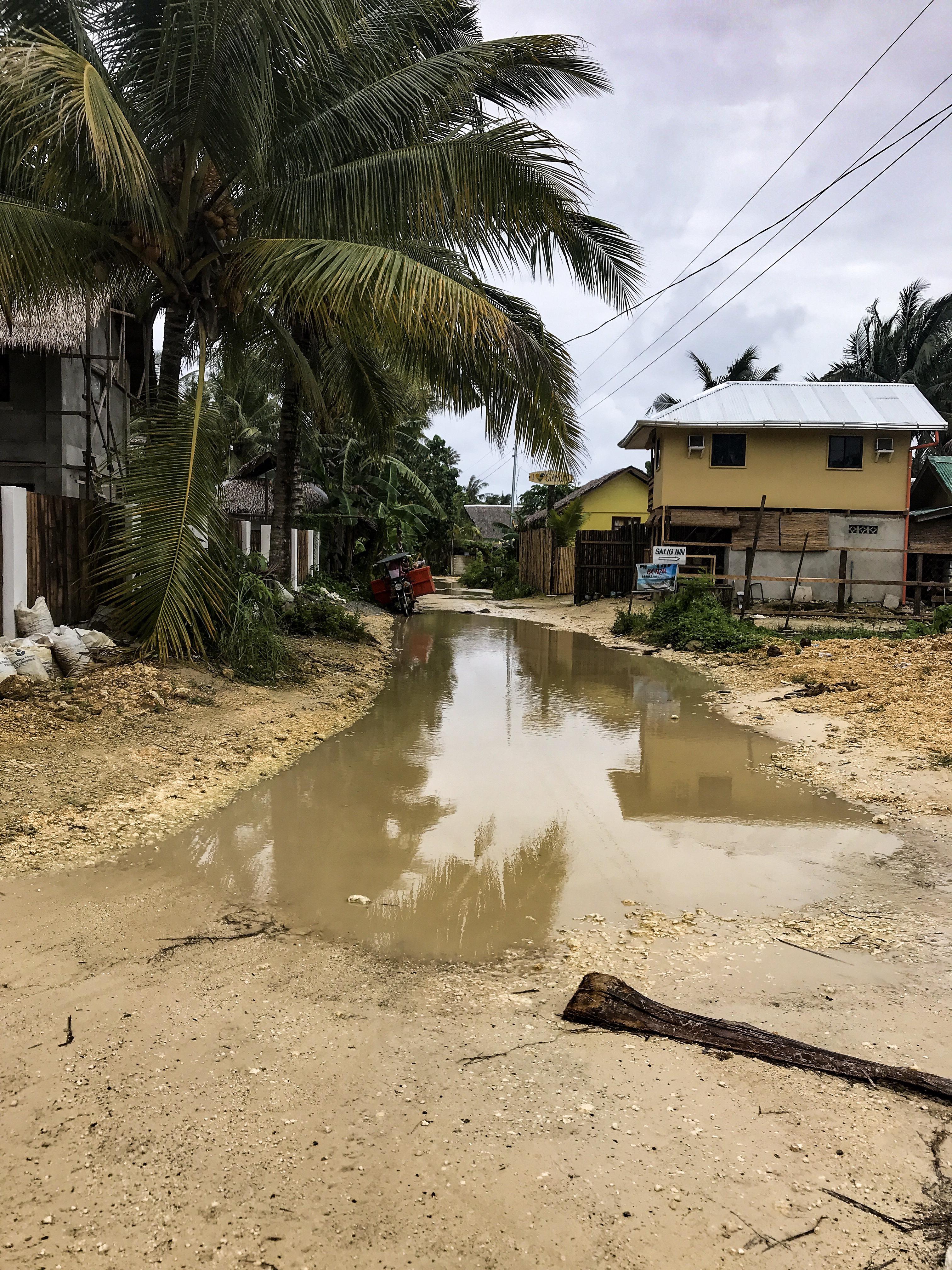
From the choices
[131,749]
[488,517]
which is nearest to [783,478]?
[131,749]

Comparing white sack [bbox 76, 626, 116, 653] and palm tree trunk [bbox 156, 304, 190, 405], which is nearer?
white sack [bbox 76, 626, 116, 653]

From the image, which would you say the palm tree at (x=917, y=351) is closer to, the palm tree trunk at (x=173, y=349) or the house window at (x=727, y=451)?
the house window at (x=727, y=451)

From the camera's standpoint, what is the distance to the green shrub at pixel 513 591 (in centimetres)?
3128

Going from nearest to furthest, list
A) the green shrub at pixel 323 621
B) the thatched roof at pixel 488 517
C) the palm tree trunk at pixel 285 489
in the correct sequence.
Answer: the green shrub at pixel 323 621 → the palm tree trunk at pixel 285 489 → the thatched roof at pixel 488 517

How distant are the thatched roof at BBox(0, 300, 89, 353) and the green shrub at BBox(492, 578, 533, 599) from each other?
65.6ft

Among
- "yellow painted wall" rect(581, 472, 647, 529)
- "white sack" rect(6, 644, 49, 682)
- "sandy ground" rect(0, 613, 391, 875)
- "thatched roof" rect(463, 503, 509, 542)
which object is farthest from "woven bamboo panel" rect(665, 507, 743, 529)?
"thatched roof" rect(463, 503, 509, 542)

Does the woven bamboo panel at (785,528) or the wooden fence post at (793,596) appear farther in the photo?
the woven bamboo panel at (785,528)

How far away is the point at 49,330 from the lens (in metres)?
11.9

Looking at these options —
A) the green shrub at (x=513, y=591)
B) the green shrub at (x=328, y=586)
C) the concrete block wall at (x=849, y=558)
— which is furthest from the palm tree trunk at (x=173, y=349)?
the green shrub at (x=513, y=591)

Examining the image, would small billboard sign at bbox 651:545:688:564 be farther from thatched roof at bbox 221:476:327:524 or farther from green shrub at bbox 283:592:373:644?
thatched roof at bbox 221:476:327:524

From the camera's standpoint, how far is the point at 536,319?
10.6 metres

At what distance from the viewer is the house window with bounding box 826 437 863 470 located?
22.0 metres

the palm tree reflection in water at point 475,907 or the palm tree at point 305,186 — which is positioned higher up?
the palm tree at point 305,186

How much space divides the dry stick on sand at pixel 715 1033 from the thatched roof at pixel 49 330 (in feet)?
→ 37.2
